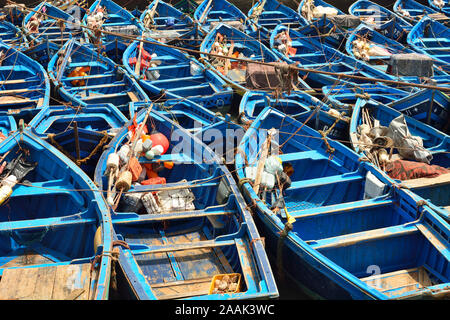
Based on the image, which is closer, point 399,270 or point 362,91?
point 399,270

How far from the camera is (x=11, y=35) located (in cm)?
2061

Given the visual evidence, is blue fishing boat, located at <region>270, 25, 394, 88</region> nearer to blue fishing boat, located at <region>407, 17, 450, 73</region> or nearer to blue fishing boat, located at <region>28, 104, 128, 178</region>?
blue fishing boat, located at <region>407, 17, 450, 73</region>

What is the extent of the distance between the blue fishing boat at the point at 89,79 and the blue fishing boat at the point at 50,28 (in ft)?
6.73

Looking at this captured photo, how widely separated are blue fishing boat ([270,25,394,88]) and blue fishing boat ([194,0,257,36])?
6.20 feet

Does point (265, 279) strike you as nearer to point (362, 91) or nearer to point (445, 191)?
point (445, 191)

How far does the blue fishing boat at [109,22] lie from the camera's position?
20266 millimetres

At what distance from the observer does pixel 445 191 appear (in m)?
11.2

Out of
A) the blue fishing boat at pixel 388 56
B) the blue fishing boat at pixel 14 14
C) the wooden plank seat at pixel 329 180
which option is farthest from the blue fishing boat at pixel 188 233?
the blue fishing boat at pixel 14 14

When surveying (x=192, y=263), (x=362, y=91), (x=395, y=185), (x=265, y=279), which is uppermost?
(x=362, y=91)

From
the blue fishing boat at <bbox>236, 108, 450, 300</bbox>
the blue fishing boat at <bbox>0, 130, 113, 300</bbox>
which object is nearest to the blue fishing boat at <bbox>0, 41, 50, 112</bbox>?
the blue fishing boat at <bbox>0, 130, 113, 300</bbox>

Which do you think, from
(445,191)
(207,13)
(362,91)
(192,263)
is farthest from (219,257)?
(207,13)

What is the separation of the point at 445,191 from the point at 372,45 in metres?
10.0

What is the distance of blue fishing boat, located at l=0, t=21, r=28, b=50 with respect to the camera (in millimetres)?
19058

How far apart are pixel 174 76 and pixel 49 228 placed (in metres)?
9.79
